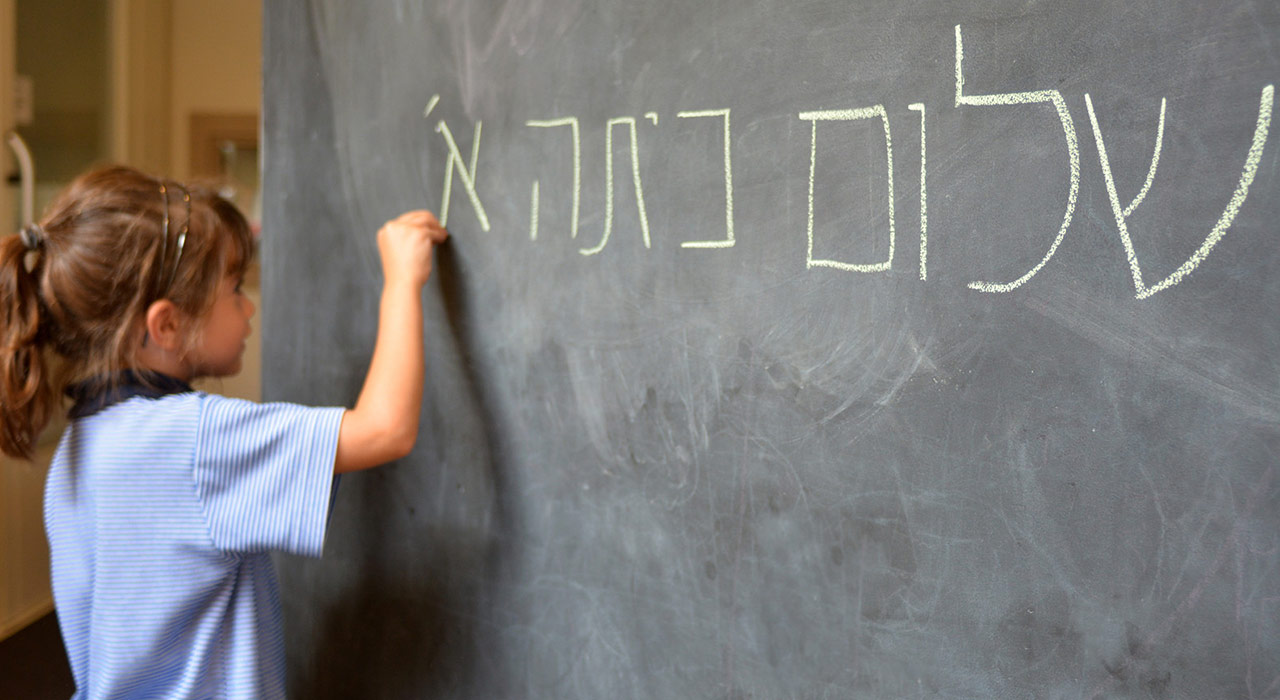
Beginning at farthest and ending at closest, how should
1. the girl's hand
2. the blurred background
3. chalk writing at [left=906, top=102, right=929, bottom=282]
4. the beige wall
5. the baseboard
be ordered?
1. the beige wall
2. the baseboard
3. the blurred background
4. the girl's hand
5. chalk writing at [left=906, top=102, right=929, bottom=282]

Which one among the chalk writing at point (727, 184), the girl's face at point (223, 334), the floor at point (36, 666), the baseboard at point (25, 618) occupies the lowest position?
the floor at point (36, 666)

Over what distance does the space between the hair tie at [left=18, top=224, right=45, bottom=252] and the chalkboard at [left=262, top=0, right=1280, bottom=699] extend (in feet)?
1.07

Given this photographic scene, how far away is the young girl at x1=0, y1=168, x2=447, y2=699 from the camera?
0.90 metres

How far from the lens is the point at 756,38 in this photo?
2.86 feet

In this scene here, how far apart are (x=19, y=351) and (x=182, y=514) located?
0.24 m

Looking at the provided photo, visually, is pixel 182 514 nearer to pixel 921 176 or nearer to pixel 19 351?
pixel 19 351

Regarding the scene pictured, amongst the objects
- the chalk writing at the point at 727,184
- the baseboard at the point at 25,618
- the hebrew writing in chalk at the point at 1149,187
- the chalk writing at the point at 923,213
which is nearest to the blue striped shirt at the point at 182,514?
Result: the chalk writing at the point at 727,184

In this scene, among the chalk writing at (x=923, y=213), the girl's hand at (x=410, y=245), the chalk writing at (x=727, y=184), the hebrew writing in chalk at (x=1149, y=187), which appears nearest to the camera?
the hebrew writing in chalk at (x=1149, y=187)

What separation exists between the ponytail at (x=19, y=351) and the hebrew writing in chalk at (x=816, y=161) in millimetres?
807

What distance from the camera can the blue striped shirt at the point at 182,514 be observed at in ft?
2.95

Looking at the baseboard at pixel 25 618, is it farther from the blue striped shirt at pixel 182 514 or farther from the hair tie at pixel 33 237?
the hair tie at pixel 33 237

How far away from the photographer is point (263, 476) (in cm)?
90

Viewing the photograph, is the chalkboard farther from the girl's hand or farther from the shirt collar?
the shirt collar

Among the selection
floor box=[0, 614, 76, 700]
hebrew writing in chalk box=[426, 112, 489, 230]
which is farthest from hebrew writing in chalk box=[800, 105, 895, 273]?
floor box=[0, 614, 76, 700]
